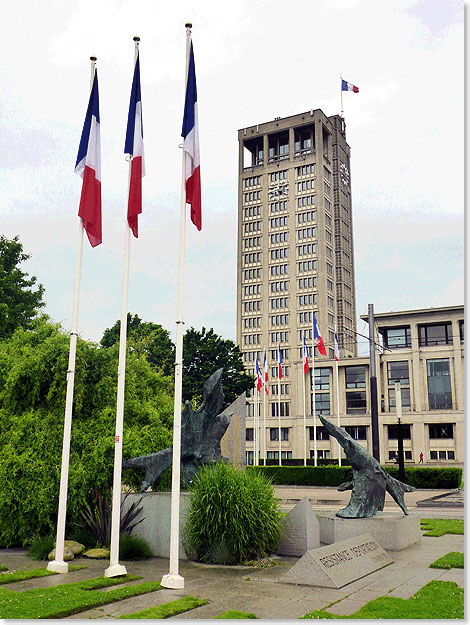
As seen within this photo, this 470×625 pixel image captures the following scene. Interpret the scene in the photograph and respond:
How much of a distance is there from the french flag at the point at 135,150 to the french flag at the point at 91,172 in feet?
2.73

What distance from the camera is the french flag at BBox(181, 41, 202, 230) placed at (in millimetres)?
12219

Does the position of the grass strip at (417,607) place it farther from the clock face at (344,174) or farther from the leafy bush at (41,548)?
the clock face at (344,174)

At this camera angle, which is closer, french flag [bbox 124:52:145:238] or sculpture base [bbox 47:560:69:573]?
sculpture base [bbox 47:560:69:573]

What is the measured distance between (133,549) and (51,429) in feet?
13.4

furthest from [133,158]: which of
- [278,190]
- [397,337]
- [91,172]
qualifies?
[278,190]

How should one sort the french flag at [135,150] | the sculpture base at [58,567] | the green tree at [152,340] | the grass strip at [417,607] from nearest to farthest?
the grass strip at [417,607], the sculpture base at [58,567], the french flag at [135,150], the green tree at [152,340]

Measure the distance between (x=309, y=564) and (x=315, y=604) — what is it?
1511 mm

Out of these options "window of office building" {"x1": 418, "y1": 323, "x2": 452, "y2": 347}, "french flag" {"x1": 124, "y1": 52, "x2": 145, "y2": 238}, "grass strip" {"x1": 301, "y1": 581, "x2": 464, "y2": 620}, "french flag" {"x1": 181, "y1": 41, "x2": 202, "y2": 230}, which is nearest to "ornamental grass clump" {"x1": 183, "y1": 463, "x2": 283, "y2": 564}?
"grass strip" {"x1": 301, "y1": 581, "x2": 464, "y2": 620}

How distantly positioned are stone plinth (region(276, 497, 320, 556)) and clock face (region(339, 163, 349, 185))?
9511 cm

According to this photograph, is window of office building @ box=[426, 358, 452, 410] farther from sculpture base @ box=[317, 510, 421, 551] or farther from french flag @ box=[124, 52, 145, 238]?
french flag @ box=[124, 52, 145, 238]

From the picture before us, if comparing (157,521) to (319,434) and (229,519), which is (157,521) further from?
(319,434)

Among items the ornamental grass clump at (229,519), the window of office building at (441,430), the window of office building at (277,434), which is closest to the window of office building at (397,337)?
the window of office building at (441,430)

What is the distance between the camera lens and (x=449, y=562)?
40.6 feet

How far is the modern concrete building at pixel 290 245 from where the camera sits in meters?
90.1
